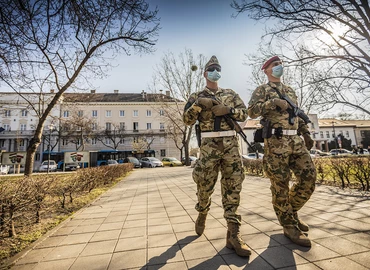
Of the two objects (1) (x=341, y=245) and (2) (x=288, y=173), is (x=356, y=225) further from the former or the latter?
(2) (x=288, y=173)

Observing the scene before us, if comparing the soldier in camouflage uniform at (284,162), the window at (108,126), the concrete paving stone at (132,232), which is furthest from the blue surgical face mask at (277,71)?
the window at (108,126)

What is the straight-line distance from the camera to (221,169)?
2.67m

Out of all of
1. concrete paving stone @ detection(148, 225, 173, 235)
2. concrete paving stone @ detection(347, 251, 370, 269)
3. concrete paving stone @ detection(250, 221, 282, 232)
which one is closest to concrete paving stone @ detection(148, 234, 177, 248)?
concrete paving stone @ detection(148, 225, 173, 235)

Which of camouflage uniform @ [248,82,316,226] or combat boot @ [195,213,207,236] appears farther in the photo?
combat boot @ [195,213,207,236]

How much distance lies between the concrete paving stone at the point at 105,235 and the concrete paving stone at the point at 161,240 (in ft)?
1.84

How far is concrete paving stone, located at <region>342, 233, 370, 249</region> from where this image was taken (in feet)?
7.25

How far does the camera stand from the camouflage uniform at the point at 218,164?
2.50m

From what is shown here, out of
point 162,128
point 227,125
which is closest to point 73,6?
point 227,125

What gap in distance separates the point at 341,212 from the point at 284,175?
6.20ft

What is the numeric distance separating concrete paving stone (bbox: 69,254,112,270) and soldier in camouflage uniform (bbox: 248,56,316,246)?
2154mm

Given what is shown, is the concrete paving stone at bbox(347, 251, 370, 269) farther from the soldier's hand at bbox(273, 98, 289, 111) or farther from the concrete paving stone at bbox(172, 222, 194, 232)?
the concrete paving stone at bbox(172, 222, 194, 232)

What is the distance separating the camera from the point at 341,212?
3432 mm

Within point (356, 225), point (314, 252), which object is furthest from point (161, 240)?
point (356, 225)

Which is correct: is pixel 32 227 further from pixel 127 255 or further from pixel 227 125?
pixel 227 125
